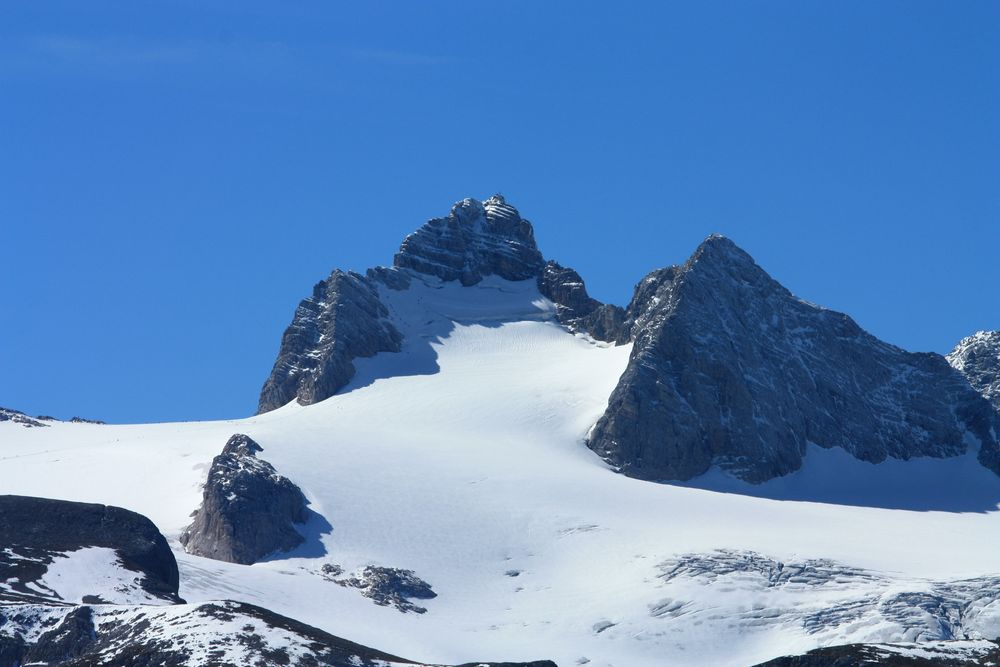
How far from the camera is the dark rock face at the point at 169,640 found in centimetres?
8388

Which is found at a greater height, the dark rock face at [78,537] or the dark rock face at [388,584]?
the dark rock face at [388,584]

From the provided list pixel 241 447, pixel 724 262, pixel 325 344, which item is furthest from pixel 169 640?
pixel 724 262

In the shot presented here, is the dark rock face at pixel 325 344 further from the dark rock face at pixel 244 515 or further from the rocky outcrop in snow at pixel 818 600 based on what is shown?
the rocky outcrop in snow at pixel 818 600

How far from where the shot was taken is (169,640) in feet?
278

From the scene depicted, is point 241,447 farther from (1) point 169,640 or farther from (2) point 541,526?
(1) point 169,640

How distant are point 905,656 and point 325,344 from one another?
11503cm

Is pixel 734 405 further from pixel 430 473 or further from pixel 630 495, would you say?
pixel 430 473

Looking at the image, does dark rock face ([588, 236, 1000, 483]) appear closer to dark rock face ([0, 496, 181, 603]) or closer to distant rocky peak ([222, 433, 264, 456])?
distant rocky peak ([222, 433, 264, 456])

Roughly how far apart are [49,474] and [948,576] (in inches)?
2623

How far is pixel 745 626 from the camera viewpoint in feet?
436

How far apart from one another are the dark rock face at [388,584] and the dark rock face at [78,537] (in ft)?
92.8

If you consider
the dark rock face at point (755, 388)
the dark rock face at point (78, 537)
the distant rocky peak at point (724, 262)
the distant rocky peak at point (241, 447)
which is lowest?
the dark rock face at point (78, 537)

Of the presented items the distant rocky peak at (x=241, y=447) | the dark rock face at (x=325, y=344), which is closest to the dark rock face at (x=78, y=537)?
the distant rocky peak at (x=241, y=447)

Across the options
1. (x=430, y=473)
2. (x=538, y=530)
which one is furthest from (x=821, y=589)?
(x=430, y=473)
